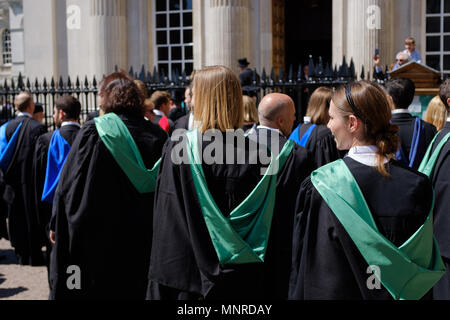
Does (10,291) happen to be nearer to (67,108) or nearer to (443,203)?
(67,108)

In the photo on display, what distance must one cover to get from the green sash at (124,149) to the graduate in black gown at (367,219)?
1.63 metres

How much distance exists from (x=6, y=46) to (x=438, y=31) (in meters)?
21.3

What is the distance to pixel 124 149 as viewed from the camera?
13.2 feet

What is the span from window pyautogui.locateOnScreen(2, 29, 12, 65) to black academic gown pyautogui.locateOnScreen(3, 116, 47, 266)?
75.1ft

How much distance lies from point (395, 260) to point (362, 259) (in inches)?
5.4

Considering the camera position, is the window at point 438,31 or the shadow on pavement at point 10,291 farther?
the window at point 438,31

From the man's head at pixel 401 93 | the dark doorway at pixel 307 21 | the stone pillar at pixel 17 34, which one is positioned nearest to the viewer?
the man's head at pixel 401 93

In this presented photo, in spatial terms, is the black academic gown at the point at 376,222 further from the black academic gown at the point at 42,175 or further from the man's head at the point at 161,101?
the man's head at the point at 161,101

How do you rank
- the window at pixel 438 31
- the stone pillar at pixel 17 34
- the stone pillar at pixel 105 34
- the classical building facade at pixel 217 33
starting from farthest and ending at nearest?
the stone pillar at pixel 17 34, the stone pillar at pixel 105 34, the window at pixel 438 31, the classical building facade at pixel 217 33

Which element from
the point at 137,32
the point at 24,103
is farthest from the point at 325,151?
the point at 137,32

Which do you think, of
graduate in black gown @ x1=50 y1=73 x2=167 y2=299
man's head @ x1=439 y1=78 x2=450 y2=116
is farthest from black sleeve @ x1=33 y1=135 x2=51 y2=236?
man's head @ x1=439 y1=78 x2=450 y2=116

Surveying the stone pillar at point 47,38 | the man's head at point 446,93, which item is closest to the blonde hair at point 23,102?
the man's head at point 446,93

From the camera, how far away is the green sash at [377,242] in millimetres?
2518

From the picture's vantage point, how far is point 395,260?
2537 millimetres
